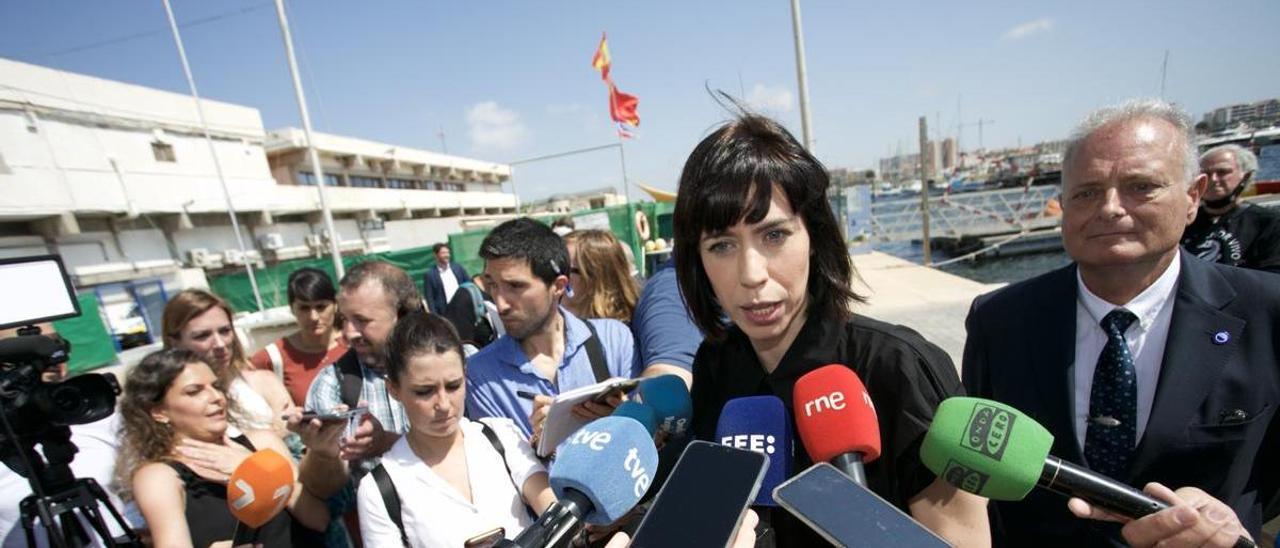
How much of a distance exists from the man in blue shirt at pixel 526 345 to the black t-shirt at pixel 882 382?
3.32 feet

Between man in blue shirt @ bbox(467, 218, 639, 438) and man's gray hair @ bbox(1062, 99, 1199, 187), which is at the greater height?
man's gray hair @ bbox(1062, 99, 1199, 187)

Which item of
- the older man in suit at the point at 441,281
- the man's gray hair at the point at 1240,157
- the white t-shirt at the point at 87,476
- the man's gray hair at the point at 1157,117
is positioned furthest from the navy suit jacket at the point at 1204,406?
the older man in suit at the point at 441,281

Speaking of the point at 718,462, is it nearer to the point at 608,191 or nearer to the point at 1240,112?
the point at 608,191

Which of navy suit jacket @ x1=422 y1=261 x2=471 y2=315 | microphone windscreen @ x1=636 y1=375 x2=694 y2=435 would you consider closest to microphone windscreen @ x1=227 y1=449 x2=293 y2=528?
microphone windscreen @ x1=636 y1=375 x2=694 y2=435

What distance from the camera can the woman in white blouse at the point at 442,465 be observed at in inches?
69.6

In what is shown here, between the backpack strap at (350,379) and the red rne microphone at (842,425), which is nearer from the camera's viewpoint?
the red rne microphone at (842,425)

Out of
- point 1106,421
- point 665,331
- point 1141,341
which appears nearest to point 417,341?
point 665,331

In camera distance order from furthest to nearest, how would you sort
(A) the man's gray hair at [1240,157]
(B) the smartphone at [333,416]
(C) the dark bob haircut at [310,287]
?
(A) the man's gray hair at [1240,157] → (C) the dark bob haircut at [310,287] → (B) the smartphone at [333,416]

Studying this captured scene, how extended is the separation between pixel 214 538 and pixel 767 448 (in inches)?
87.1

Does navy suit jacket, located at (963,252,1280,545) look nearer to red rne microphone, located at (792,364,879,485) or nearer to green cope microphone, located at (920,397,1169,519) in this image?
green cope microphone, located at (920,397,1169,519)

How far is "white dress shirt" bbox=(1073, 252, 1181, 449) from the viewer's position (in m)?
1.58

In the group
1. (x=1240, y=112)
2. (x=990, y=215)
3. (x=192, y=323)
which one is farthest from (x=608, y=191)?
(x=1240, y=112)

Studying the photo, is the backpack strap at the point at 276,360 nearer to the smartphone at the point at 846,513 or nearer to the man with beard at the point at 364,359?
the man with beard at the point at 364,359

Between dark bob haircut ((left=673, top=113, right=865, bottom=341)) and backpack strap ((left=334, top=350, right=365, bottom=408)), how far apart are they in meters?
1.98
